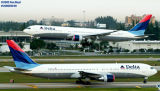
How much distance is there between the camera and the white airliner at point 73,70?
182 ft

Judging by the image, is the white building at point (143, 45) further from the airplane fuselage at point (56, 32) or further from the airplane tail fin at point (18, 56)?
the airplane tail fin at point (18, 56)

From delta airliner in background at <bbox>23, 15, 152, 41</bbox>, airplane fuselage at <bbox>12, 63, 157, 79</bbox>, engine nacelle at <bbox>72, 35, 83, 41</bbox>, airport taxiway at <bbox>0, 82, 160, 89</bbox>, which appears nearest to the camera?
airport taxiway at <bbox>0, 82, 160, 89</bbox>

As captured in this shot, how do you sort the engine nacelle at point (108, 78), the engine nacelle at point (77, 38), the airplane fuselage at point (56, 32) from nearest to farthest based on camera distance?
the engine nacelle at point (108, 78)
the airplane fuselage at point (56, 32)
the engine nacelle at point (77, 38)

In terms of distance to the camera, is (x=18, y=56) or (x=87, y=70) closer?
(x=18, y=56)

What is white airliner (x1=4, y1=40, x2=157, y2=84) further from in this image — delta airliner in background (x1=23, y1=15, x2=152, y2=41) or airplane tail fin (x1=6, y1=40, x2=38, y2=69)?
delta airliner in background (x1=23, y1=15, x2=152, y2=41)

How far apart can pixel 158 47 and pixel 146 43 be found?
543 cm

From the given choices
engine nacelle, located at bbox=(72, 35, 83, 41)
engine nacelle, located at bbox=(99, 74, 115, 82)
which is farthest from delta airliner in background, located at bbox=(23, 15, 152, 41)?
engine nacelle, located at bbox=(99, 74, 115, 82)

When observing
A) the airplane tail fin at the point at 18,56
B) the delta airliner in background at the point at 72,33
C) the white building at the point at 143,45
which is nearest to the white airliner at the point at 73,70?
the airplane tail fin at the point at 18,56

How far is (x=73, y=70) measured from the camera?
5706 centimetres

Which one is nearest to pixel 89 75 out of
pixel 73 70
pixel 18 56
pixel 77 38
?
pixel 73 70

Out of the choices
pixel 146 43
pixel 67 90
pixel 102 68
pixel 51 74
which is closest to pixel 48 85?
pixel 51 74

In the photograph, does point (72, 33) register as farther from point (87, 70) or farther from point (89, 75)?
point (89, 75)

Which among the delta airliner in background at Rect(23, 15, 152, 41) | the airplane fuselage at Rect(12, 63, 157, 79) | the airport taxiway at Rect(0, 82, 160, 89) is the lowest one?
the airport taxiway at Rect(0, 82, 160, 89)

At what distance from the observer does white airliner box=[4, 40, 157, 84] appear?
55.6 m
